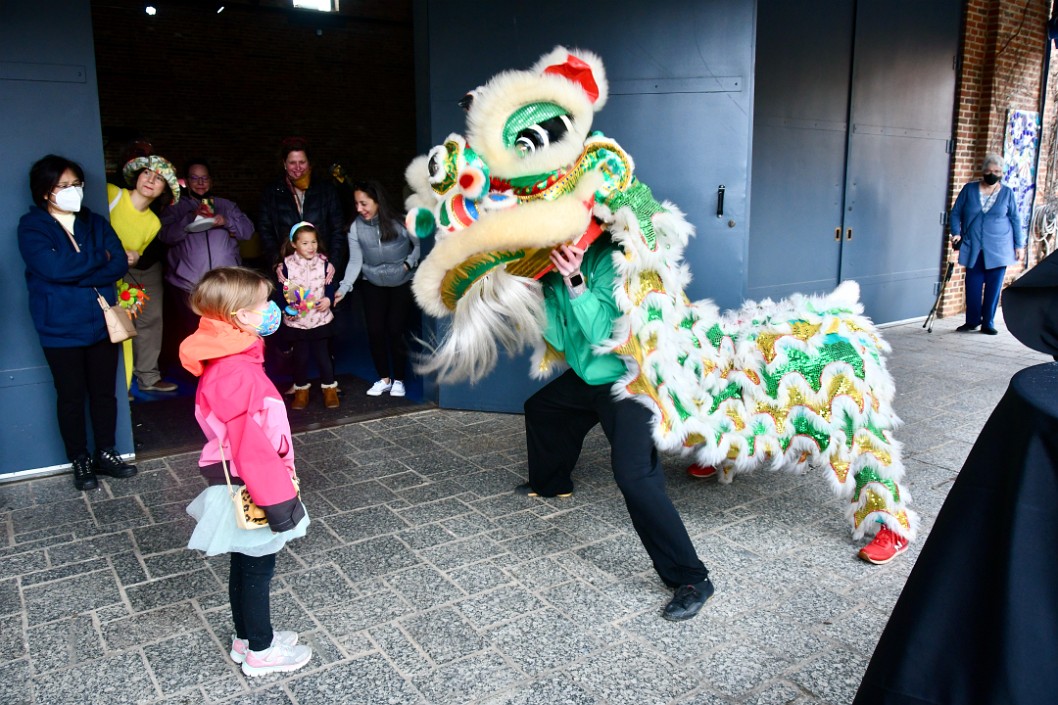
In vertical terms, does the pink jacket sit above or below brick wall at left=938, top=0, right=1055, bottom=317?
below

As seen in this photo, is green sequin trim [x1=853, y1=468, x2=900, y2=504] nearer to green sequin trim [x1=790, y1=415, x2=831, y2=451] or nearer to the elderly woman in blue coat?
green sequin trim [x1=790, y1=415, x2=831, y2=451]

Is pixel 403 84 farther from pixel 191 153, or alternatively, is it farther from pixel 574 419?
pixel 574 419

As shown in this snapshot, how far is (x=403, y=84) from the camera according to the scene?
18.5 meters

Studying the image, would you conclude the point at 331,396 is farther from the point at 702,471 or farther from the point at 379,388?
the point at 702,471

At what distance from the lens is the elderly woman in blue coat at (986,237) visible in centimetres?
902

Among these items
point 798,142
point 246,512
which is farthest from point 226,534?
point 798,142

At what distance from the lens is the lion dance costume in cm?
315

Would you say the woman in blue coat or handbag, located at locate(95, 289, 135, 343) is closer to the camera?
the woman in blue coat

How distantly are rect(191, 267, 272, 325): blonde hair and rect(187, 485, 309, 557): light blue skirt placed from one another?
601mm

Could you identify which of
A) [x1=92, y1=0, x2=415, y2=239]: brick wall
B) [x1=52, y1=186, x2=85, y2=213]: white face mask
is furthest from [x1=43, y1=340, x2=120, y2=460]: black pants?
[x1=92, y1=0, x2=415, y2=239]: brick wall

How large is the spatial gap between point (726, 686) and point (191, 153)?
16.2 metres

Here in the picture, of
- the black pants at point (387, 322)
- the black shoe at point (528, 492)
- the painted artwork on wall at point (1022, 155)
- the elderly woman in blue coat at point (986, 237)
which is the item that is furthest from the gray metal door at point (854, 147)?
the black shoe at point (528, 492)

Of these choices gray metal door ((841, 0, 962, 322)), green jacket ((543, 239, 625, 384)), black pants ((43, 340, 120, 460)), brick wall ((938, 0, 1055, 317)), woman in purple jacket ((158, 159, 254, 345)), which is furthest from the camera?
brick wall ((938, 0, 1055, 317))

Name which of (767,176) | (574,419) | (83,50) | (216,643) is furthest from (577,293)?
(767,176)
